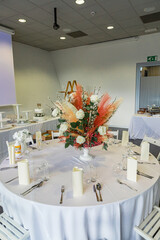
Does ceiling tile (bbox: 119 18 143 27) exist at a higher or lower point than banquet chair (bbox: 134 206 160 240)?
higher

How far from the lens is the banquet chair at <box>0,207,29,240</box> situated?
1114mm

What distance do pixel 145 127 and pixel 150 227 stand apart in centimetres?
360

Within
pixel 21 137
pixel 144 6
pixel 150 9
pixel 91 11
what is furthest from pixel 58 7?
pixel 21 137

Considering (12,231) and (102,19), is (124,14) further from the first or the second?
(12,231)

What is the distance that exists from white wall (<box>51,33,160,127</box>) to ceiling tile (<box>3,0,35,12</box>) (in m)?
3.40

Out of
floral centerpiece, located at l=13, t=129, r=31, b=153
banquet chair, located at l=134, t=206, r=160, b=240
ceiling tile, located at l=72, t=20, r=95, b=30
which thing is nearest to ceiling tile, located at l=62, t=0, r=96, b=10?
ceiling tile, located at l=72, t=20, r=95, b=30

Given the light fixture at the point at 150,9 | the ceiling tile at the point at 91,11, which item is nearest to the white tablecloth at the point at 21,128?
the ceiling tile at the point at 91,11

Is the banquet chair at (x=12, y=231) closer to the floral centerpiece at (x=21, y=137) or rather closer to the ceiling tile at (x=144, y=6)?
the floral centerpiece at (x=21, y=137)

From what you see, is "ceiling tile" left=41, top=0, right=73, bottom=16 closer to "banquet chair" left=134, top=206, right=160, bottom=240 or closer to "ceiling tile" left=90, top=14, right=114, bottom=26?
"ceiling tile" left=90, top=14, right=114, bottom=26

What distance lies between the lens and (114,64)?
6.18 meters

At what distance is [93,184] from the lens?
1264 mm

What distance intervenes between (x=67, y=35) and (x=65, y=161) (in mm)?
4587

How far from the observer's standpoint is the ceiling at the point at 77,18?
326 centimetres

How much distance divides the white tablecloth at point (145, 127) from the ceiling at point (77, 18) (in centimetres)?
248
